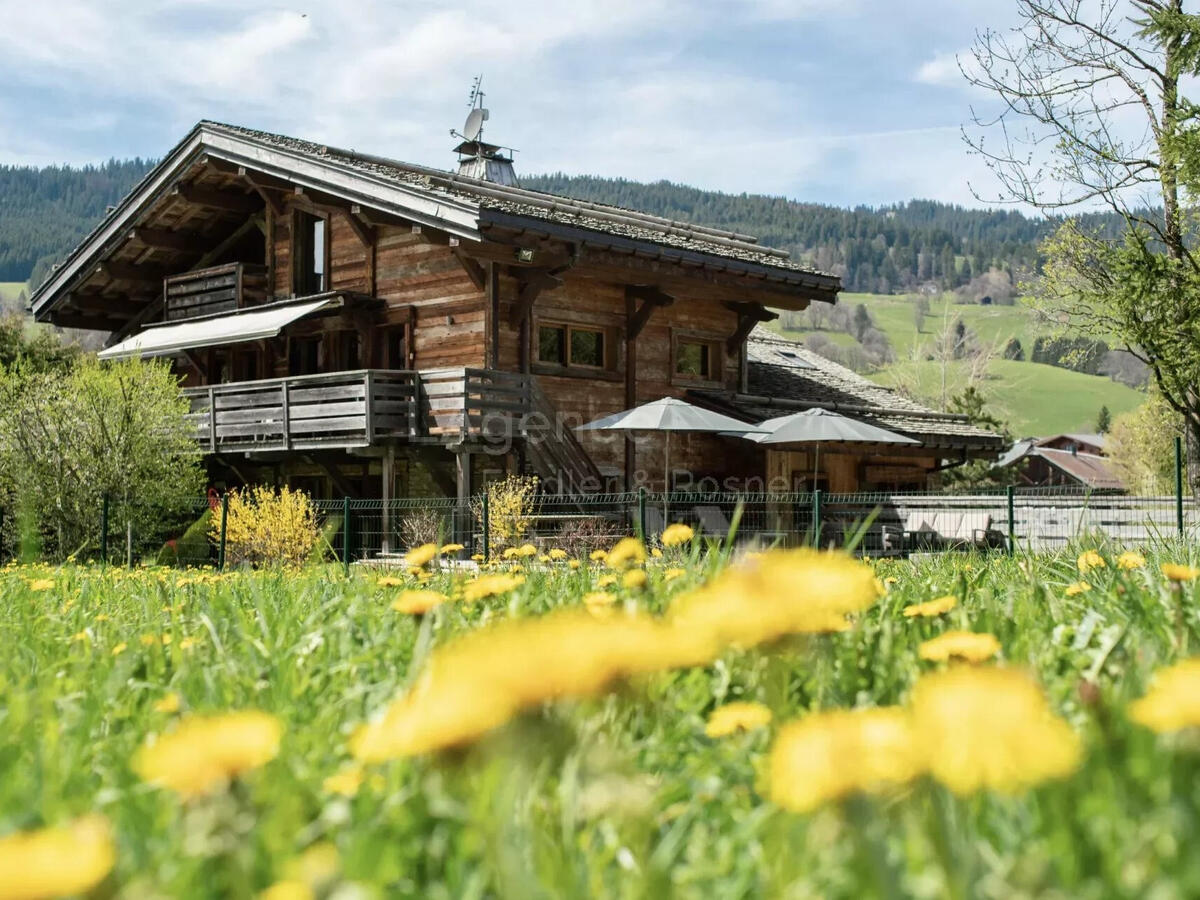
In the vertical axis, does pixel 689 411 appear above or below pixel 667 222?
below

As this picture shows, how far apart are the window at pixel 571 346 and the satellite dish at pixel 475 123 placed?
430 inches

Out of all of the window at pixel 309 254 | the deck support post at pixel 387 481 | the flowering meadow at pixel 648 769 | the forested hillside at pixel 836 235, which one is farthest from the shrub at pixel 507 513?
the forested hillside at pixel 836 235

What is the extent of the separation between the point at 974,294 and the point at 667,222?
144633 mm

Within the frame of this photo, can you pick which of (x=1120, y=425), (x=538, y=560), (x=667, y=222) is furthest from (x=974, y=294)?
(x=538, y=560)

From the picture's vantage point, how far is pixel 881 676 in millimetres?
2068

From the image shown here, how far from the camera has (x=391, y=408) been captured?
16.9 metres

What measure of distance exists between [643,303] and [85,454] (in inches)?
361

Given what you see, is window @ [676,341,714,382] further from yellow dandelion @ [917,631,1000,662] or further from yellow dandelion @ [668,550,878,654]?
yellow dandelion @ [668,550,878,654]

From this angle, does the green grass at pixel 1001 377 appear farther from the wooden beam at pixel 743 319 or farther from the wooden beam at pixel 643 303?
the wooden beam at pixel 643 303

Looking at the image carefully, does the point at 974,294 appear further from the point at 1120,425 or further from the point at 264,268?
the point at 264,268

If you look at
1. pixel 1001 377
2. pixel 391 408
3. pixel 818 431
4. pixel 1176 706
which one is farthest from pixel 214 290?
pixel 1001 377

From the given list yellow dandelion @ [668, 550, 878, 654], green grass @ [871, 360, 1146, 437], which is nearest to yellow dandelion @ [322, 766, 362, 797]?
yellow dandelion @ [668, 550, 878, 654]

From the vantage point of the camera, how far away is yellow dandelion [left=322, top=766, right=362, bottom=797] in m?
1.35

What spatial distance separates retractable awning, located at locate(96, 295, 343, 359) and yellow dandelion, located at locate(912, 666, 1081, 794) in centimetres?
1780
